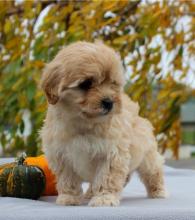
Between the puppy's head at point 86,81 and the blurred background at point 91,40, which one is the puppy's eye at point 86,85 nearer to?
the puppy's head at point 86,81

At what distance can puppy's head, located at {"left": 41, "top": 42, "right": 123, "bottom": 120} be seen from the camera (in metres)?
2.63

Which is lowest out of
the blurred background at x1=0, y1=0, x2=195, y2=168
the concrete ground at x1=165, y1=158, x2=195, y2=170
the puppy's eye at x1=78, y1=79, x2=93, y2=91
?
the concrete ground at x1=165, y1=158, x2=195, y2=170

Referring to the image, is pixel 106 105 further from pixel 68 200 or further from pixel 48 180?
pixel 48 180

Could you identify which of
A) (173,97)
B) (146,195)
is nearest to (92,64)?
(146,195)

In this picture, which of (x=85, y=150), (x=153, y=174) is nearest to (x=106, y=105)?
(x=85, y=150)

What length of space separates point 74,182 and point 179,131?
10.9 ft

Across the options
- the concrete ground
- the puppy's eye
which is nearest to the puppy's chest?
the puppy's eye

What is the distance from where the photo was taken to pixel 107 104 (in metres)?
2.64

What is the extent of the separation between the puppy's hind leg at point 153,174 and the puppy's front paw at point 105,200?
47 centimetres

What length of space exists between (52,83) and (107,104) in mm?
263

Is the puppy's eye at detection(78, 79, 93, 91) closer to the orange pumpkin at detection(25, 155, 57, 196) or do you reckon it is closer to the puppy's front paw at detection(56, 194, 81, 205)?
the puppy's front paw at detection(56, 194, 81, 205)

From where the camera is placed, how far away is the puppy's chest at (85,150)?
9.19ft

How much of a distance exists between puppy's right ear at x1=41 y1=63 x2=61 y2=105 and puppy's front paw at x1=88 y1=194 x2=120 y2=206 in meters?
0.44

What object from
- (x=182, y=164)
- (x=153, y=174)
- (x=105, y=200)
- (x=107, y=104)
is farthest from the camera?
(x=182, y=164)
